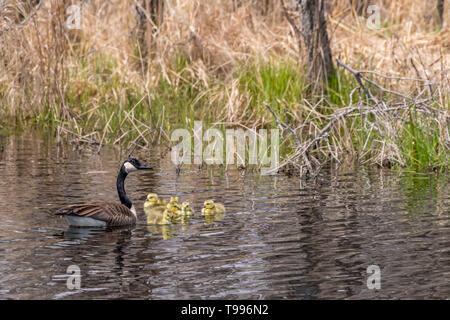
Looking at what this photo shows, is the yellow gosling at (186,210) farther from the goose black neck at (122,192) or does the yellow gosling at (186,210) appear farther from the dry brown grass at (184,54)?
the dry brown grass at (184,54)

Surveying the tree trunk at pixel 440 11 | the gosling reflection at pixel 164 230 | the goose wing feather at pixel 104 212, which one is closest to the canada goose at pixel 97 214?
the goose wing feather at pixel 104 212

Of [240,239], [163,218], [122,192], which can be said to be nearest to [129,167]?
[122,192]

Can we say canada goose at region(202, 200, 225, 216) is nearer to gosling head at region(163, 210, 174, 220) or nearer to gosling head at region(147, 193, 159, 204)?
gosling head at region(163, 210, 174, 220)

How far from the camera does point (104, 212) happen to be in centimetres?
961

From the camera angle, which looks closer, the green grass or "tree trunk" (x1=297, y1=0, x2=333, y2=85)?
the green grass

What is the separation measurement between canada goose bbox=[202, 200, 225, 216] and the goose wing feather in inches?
33.9

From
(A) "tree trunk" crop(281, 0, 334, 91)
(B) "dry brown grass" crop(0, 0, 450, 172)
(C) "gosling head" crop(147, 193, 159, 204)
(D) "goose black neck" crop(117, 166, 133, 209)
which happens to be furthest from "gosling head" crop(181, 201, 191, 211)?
(A) "tree trunk" crop(281, 0, 334, 91)

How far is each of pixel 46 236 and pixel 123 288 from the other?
6.99 ft

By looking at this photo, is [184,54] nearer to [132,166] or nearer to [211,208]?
[132,166]

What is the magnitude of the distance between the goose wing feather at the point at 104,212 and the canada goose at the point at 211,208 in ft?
A: 2.82

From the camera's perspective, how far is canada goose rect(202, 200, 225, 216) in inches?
396

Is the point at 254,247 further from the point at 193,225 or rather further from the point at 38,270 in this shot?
the point at 38,270
